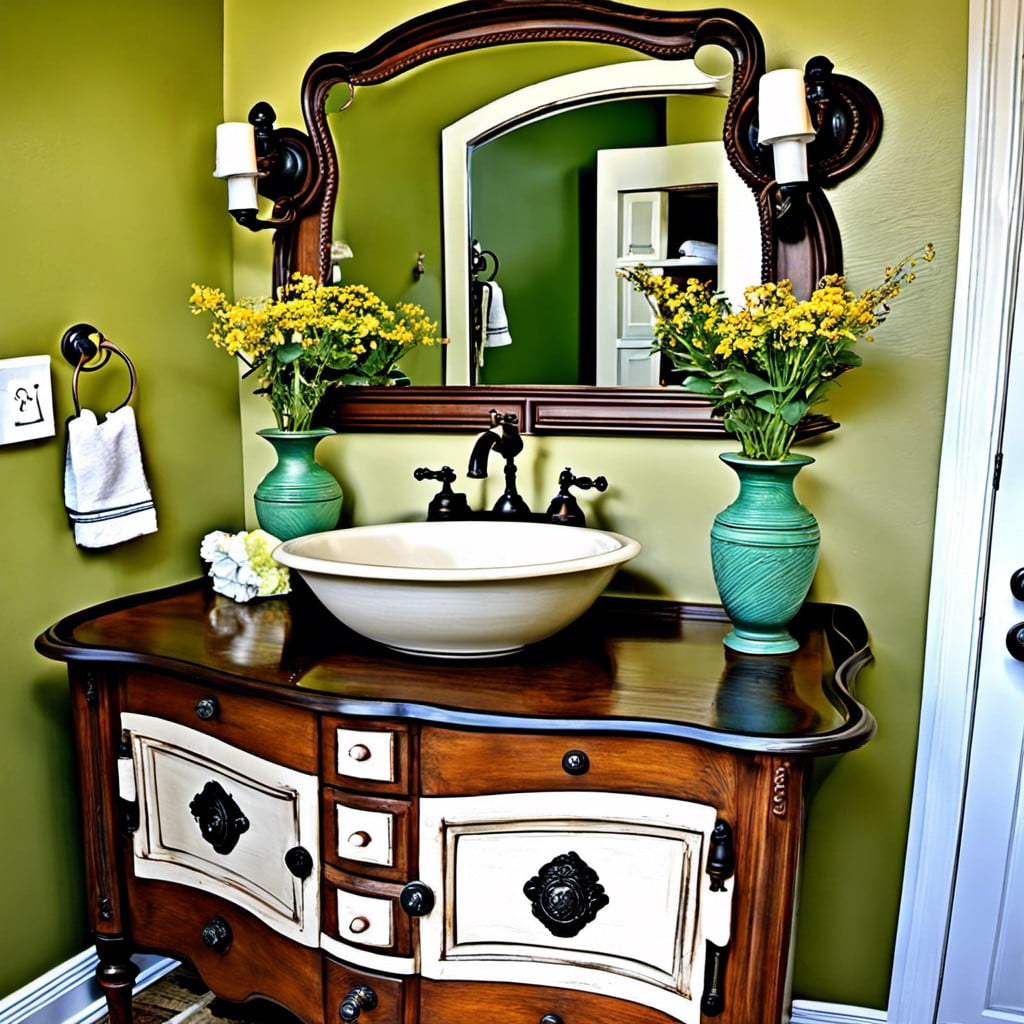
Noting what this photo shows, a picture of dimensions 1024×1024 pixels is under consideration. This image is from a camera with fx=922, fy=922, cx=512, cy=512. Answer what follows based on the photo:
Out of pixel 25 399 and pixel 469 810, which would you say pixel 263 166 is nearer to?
pixel 25 399

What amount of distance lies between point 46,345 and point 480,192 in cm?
82

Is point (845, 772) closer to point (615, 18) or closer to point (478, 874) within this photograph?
point (478, 874)

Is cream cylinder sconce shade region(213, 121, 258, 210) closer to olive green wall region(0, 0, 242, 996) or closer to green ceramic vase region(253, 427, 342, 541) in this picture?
olive green wall region(0, 0, 242, 996)

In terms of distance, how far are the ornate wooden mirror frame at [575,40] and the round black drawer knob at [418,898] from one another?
0.85 meters

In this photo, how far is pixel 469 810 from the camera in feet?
4.06

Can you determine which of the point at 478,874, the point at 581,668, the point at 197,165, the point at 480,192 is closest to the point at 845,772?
the point at 581,668

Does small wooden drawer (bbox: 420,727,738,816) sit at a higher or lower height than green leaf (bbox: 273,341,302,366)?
lower

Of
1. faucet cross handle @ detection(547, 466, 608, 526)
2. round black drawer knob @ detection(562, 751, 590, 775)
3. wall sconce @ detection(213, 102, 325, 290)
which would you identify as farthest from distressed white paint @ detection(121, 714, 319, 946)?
wall sconce @ detection(213, 102, 325, 290)

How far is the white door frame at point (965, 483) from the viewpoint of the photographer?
146cm

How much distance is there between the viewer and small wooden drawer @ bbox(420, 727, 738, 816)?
3.78 feet

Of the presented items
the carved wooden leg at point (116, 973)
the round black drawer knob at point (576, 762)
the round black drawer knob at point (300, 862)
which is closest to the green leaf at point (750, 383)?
the round black drawer knob at point (576, 762)

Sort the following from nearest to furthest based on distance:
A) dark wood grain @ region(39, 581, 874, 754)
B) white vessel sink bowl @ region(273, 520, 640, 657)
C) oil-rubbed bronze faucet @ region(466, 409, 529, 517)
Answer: dark wood grain @ region(39, 581, 874, 754) < white vessel sink bowl @ region(273, 520, 640, 657) < oil-rubbed bronze faucet @ region(466, 409, 529, 517)

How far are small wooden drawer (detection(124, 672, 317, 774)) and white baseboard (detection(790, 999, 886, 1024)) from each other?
111cm

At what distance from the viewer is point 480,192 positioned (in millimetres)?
1731
